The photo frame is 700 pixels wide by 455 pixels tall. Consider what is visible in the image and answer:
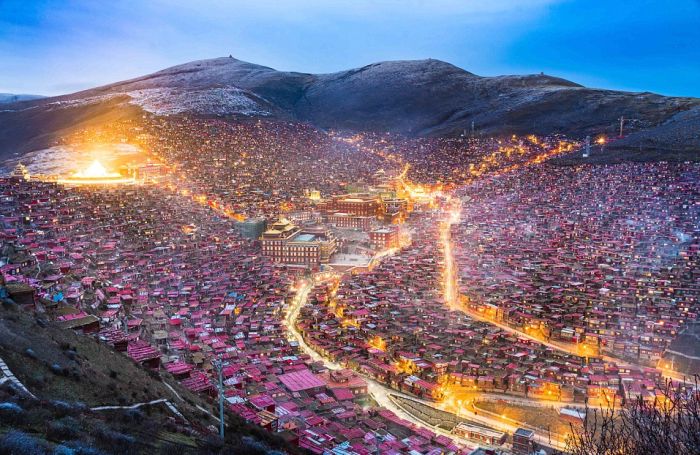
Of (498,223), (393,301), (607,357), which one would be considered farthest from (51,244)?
(498,223)

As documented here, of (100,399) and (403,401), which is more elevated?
(100,399)

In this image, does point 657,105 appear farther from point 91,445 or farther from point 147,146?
point 91,445

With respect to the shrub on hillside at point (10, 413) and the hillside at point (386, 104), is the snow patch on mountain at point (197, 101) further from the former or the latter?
the shrub on hillside at point (10, 413)

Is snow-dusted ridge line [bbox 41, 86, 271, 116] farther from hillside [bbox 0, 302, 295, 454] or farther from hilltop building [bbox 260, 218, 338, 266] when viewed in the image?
hillside [bbox 0, 302, 295, 454]

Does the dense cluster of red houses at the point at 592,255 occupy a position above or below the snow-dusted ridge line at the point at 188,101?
→ below

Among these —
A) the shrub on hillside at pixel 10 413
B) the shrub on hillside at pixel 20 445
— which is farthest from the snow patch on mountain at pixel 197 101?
the shrub on hillside at pixel 20 445
